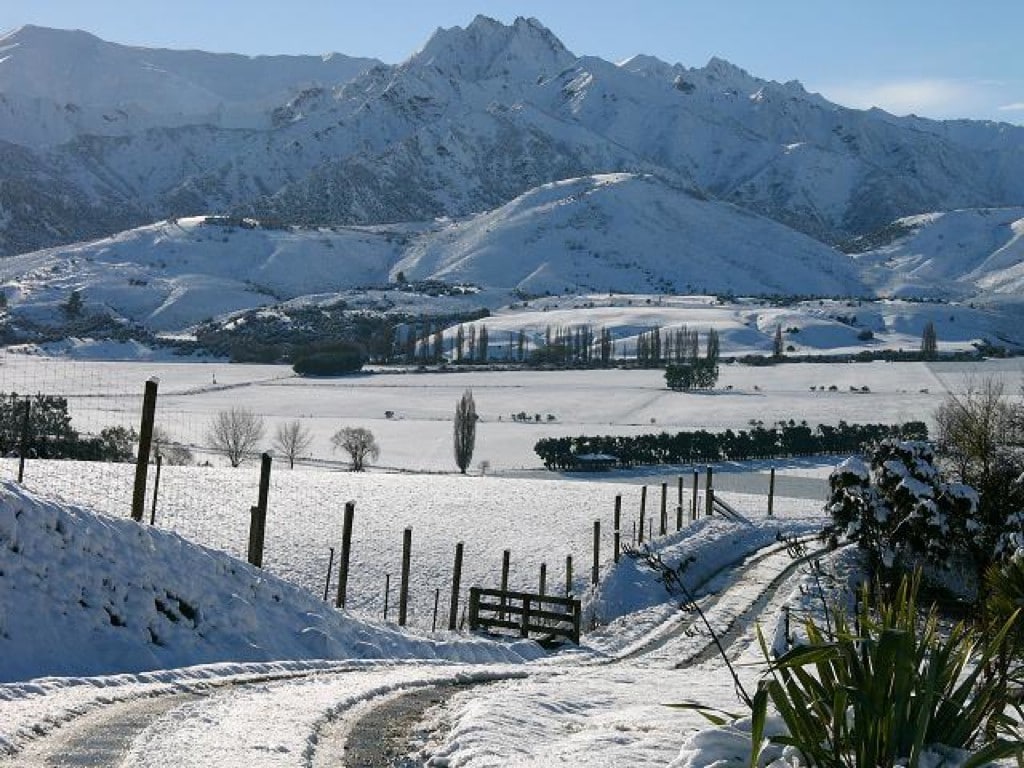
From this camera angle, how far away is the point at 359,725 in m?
13.3

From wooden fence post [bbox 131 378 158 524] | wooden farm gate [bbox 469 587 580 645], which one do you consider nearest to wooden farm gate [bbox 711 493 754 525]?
wooden farm gate [bbox 469 587 580 645]

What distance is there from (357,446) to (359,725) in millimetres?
76380

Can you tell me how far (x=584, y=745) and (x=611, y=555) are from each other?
2971 centimetres

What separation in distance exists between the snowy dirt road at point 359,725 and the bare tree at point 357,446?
6996cm

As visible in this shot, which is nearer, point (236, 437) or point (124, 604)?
point (124, 604)

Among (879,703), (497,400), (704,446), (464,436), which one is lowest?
(879,703)

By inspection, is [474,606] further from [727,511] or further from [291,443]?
[291,443]

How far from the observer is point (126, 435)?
7294 centimetres

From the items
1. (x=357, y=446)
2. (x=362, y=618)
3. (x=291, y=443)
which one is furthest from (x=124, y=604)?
(x=291, y=443)

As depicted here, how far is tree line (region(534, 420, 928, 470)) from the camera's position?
8850 cm

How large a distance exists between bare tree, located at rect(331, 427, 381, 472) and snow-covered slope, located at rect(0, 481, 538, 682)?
64510 millimetres

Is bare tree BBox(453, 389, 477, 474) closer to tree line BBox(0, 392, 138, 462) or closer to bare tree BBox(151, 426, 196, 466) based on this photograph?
bare tree BBox(151, 426, 196, 466)

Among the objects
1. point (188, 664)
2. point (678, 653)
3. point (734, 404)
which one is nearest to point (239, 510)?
point (678, 653)

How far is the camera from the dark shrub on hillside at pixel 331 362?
6732 inches
